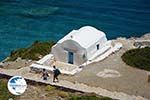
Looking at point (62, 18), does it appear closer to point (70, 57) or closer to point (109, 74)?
point (70, 57)

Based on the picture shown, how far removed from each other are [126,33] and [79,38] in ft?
81.1

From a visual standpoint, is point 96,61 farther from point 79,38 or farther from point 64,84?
point 64,84

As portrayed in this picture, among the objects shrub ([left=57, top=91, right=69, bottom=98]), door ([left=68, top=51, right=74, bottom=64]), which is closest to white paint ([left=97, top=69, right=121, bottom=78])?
door ([left=68, top=51, right=74, bottom=64])

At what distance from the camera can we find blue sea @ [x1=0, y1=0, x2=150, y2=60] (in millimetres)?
61531

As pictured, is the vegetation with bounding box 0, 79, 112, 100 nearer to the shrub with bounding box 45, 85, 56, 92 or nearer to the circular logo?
the shrub with bounding box 45, 85, 56, 92

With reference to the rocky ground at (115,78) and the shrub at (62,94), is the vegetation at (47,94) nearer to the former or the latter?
the shrub at (62,94)

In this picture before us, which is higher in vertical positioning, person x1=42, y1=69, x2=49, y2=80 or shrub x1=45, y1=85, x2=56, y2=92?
person x1=42, y1=69, x2=49, y2=80

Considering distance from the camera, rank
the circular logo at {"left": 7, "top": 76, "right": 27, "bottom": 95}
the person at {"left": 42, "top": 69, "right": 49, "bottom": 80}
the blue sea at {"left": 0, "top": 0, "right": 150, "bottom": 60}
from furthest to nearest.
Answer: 1. the blue sea at {"left": 0, "top": 0, "right": 150, "bottom": 60}
2. the person at {"left": 42, "top": 69, "right": 49, "bottom": 80}
3. the circular logo at {"left": 7, "top": 76, "right": 27, "bottom": 95}

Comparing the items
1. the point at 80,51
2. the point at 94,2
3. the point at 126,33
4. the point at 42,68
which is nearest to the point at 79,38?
the point at 80,51

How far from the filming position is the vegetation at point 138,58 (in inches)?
1467

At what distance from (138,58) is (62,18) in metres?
30.6

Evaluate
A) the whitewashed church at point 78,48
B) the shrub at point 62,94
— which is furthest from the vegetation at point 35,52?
the shrub at point 62,94

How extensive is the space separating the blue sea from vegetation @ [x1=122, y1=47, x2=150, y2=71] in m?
20.1

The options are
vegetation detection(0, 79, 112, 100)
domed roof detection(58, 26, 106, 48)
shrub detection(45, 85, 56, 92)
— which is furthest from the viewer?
domed roof detection(58, 26, 106, 48)
